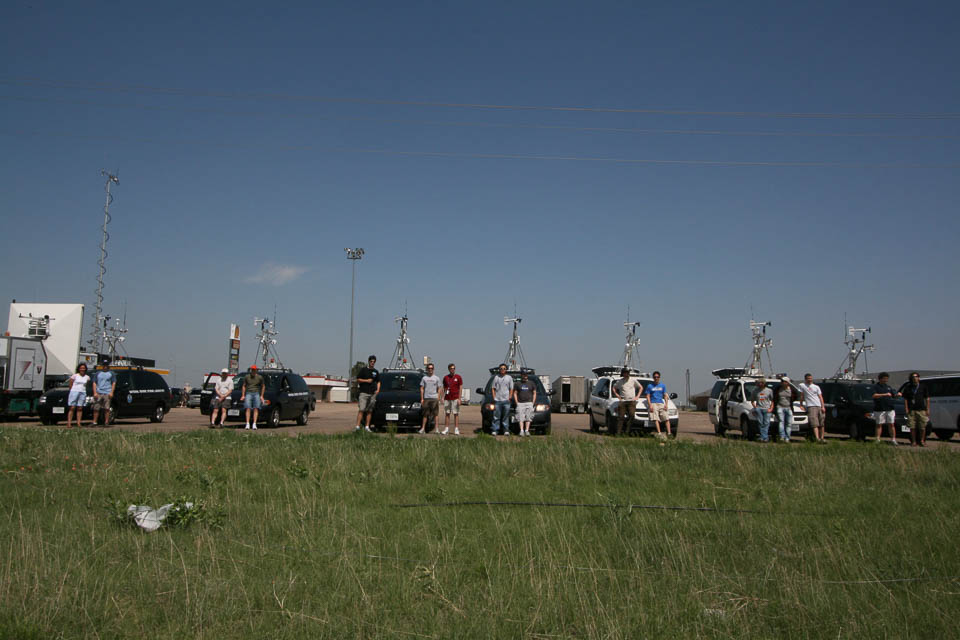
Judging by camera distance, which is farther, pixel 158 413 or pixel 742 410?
pixel 158 413

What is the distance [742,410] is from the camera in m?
20.3

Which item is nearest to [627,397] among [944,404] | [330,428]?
[330,428]

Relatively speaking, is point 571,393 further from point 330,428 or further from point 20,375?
point 20,375

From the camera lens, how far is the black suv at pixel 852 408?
67.8 feet

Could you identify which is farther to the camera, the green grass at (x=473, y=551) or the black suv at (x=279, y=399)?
the black suv at (x=279, y=399)

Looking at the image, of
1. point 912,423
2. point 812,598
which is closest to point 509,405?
point 912,423

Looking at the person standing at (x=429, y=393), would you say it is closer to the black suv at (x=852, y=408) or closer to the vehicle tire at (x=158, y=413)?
the vehicle tire at (x=158, y=413)

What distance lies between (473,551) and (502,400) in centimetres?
1201

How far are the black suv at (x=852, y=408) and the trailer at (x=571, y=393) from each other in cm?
3420

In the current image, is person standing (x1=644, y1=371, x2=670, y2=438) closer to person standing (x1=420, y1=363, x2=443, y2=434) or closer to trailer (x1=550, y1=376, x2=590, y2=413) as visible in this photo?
person standing (x1=420, y1=363, x2=443, y2=434)

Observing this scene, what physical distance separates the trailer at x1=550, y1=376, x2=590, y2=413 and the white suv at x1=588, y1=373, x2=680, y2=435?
3300 centimetres

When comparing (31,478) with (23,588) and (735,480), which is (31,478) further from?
(735,480)

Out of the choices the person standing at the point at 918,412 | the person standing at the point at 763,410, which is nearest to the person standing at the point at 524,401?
the person standing at the point at 763,410

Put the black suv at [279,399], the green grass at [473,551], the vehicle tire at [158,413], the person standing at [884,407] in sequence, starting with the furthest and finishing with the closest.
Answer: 1. the vehicle tire at [158,413]
2. the black suv at [279,399]
3. the person standing at [884,407]
4. the green grass at [473,551]
